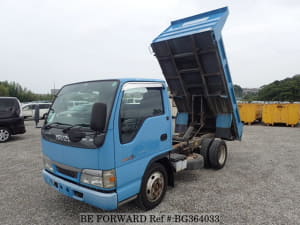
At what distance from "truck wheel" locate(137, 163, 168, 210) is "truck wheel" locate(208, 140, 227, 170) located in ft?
6.19

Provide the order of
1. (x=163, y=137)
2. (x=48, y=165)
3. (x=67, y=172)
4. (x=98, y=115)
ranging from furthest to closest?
(x=163, y=137)
(x=48, y=165)
(x=67, y=172)
(x=98, y=115)

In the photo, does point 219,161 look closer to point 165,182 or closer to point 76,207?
point 165,182

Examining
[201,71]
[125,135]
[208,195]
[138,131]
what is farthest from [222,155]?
[125,135]

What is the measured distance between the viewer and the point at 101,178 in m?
2.62

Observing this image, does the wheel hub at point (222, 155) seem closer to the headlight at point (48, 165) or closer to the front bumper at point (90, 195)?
the front bumper at point (90, 195)

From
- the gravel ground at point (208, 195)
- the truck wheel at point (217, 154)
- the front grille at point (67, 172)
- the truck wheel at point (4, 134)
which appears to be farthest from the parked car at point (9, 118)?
the truck wheel at point (217, 154)

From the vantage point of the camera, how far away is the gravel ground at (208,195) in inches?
126

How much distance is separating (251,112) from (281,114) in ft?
5.77

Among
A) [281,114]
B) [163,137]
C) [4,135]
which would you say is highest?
[163,137]

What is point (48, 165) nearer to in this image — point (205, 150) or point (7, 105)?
point (205, 150)

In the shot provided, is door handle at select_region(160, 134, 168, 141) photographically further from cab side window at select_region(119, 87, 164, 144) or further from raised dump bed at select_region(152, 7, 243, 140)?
raised dump bed at select_region(152, 7, 243, 140)

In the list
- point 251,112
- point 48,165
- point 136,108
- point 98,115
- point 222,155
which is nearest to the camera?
point 98,115

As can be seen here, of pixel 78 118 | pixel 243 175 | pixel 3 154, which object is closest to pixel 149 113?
pixel 78 118

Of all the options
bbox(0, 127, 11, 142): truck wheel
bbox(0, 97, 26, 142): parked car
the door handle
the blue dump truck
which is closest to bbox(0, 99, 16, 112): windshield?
bbox(0, 97, 26, 142): parked car
